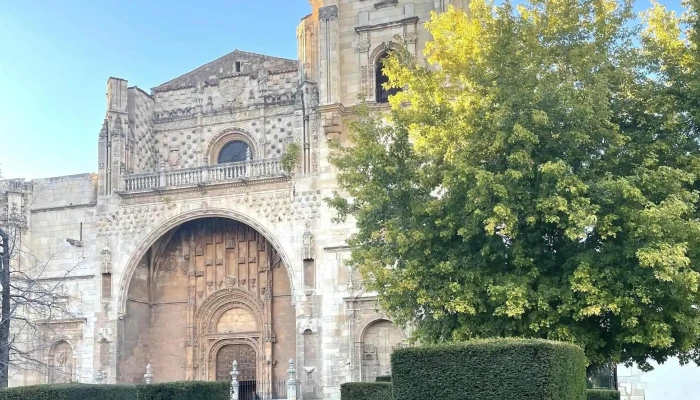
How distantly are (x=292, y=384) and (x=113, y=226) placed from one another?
9100mm

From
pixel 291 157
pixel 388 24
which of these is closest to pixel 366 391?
pixel 291 157

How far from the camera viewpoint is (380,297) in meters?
17.6

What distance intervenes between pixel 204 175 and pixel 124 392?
13.3 metres

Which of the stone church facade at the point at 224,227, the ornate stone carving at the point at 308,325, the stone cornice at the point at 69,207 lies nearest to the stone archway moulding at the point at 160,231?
the stone church facade at the point at 224,227

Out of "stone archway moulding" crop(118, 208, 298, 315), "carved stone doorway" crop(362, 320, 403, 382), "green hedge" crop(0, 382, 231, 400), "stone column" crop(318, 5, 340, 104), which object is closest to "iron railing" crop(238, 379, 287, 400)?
"stone archway moulding" crop(118, 208, 298, 315)

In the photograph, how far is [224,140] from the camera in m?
31.7

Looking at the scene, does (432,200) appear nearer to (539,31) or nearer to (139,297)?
(539,31)

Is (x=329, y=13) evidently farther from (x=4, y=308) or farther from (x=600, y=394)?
(x=600, y=394)

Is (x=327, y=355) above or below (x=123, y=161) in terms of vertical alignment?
below

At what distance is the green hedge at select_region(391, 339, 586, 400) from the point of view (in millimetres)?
11352

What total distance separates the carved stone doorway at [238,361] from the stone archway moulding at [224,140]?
6912mm

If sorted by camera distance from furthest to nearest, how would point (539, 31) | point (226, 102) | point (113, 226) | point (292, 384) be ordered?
point (226, 102)
point (113, 226)
point (292, 384)
point (539, 31)

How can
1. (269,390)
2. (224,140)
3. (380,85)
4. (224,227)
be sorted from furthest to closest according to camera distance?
(224,140) → (224,227) → (269,390) → (380,85)

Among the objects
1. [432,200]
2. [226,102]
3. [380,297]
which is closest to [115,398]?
[380,297]
